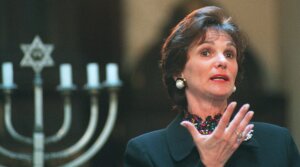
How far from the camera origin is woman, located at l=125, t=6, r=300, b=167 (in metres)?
1.47

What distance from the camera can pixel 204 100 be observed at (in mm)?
1505

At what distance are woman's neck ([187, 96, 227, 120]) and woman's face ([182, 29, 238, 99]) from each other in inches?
0.5

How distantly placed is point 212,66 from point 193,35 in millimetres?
85

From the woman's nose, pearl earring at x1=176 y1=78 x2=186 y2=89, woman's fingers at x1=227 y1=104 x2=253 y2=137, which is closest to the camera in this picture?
woman's fingers at x1=227 y1=104 x2=253 y2=137

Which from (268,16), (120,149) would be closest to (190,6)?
(268,16)

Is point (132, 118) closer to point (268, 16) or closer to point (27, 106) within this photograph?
point (27, 106)

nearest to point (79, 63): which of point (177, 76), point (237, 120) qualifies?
point (177, 76)

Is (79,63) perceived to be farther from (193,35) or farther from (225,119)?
(225,119)

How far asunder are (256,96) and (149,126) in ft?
1.75

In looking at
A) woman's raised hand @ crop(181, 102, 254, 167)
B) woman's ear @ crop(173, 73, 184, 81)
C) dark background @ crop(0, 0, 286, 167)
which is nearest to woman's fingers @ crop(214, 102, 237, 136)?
woman's raised hand @ crop(181, 102, 254, 167)

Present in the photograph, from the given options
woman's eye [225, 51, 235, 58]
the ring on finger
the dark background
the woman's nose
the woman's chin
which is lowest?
the dark background

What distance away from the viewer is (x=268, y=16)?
4.25 meters

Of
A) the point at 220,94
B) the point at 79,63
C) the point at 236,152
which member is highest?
the point at 220,94

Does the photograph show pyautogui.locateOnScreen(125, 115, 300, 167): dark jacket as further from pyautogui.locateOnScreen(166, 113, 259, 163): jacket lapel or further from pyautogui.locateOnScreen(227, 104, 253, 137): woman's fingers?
pyautogui.locateOnScreen(227, 104, 253, 137): woman's fingers
